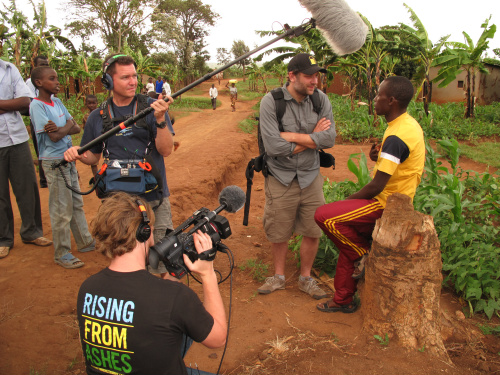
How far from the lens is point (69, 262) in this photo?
14.2ft

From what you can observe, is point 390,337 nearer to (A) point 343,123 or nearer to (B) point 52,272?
(B) point 52,272

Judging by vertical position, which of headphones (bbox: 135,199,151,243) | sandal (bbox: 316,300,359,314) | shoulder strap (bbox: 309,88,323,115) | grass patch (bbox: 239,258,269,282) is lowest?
grass patch (bbox: 239,258,269,282)

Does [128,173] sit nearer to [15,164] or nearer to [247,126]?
[15,164]

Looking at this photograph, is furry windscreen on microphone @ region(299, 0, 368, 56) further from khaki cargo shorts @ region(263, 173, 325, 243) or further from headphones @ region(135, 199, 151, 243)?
headphones @ region(135, 199, 151, 243)

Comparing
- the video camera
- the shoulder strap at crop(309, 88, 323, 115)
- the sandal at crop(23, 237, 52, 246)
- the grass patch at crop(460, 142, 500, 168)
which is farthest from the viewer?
the grass patch at crop(460, 142, 500, 168)

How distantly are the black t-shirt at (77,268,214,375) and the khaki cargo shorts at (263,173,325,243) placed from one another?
6.48 ft

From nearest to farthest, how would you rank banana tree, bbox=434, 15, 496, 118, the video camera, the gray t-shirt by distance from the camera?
the video camera < the gray t-shirt < banana tree, bbox=434, 15, 496, 118

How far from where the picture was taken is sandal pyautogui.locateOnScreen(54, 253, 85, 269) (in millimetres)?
4320

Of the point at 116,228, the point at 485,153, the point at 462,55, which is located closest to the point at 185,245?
the point at 116,228

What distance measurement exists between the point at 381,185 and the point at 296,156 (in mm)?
909

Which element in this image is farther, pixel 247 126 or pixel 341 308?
pixel 247 126

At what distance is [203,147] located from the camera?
1011 centimetres

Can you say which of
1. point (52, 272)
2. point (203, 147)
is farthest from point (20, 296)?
point (203, 147)

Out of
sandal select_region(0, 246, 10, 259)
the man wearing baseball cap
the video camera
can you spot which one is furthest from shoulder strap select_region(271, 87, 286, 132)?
sandal select_region(0, 246, 10, 259)
